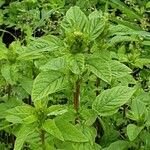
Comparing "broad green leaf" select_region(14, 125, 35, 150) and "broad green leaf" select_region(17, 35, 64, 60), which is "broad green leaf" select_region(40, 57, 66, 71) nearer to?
"broad green leaf" select_region(17, 35, 64, 60)

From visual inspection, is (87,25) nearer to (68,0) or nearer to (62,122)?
(62,122)

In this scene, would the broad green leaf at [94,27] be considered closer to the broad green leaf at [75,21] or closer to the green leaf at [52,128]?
the broad green leaf at [75,21]

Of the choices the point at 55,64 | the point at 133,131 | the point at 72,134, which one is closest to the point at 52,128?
the point at 72,134

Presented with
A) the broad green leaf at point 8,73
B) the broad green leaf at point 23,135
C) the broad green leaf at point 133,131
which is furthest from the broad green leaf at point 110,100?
the broad green leaf at point 8,73

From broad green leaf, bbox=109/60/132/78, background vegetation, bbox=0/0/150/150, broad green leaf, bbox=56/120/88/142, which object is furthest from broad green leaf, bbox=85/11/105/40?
broad green leaf, bbox=56/120/88/142

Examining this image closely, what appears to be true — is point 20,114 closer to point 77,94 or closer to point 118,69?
point 77,94

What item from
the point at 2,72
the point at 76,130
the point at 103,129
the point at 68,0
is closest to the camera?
the point at 76,130

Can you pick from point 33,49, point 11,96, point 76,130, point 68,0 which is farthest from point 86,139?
point 68,0
